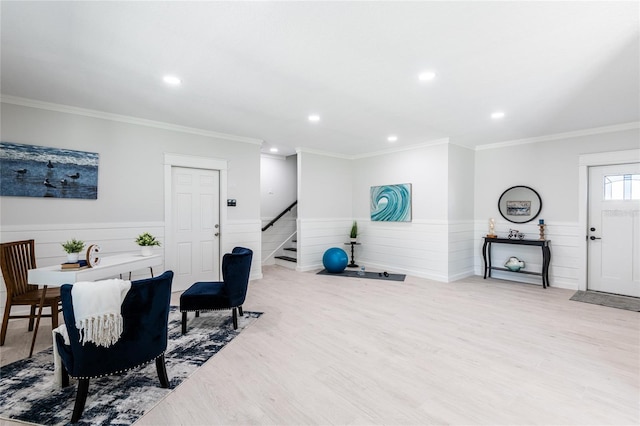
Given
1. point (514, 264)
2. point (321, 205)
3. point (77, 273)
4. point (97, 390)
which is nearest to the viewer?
point (97, 390)

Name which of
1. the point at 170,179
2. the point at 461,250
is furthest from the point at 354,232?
the point at 170,179

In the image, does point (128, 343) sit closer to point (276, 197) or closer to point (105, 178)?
point (105, 178)

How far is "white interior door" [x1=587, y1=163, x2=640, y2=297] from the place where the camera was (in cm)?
464

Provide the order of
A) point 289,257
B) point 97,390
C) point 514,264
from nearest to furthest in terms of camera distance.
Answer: point 97,390 → point 514,264 → point 289,257

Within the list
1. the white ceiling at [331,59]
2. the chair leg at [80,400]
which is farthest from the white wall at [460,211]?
the chair leg at [80,400]

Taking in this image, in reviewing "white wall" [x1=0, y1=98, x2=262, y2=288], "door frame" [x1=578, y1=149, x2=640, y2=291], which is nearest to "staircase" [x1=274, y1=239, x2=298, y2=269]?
"white wall" [x1=0, y1=98, x2=262, y2=288]

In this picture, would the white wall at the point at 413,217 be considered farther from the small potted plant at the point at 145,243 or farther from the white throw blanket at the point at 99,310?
the white throw blanket at the point at 99,310

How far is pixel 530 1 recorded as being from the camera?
6.36ft

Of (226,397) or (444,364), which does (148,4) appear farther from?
(444,364)

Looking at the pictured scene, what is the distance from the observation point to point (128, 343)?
6.78 ft

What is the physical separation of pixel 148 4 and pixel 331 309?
3.63 meters

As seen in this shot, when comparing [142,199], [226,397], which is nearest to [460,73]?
[226,397]

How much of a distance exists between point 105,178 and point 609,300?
745cm

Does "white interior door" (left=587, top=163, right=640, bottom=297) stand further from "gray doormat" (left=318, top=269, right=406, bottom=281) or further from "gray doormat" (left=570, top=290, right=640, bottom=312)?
"gray doormat" (left=318, top=269, right=406, bottom=281)
